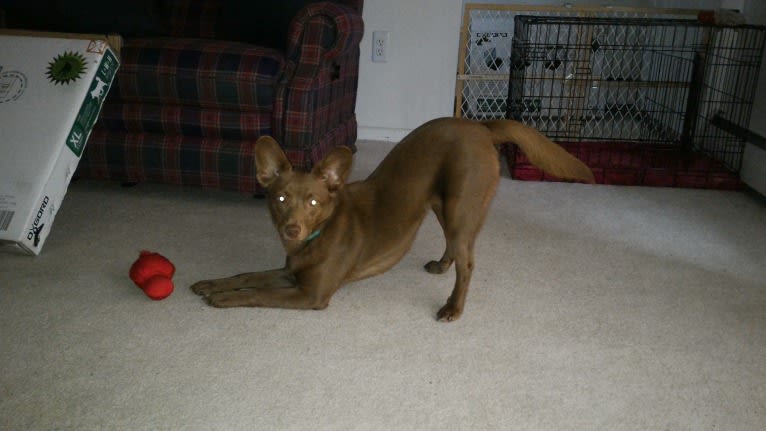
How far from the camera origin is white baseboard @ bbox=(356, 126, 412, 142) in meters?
3.91

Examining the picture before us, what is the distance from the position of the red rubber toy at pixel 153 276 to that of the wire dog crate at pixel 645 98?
1847 millimetres

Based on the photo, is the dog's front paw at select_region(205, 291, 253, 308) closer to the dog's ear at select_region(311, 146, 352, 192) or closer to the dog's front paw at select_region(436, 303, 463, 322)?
the dog's ear at select_region(311, 146, 352, 192)

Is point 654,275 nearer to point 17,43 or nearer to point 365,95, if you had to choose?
point 365,95

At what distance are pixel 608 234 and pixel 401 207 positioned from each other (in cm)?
101

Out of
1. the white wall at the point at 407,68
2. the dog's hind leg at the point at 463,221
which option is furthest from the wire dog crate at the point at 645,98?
the dog's hind leg at the point at 463,221

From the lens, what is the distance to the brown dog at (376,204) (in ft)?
5.91

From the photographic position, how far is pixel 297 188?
1.77 m

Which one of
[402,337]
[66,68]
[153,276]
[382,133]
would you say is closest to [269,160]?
[153,276]

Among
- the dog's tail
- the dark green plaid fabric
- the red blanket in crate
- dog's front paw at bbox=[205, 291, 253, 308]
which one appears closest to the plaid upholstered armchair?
the dark green plaid fabric

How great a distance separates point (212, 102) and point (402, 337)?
4.25 ft

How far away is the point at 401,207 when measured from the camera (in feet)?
6.33

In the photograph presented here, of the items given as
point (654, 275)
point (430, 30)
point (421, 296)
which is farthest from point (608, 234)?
point (430, 30)

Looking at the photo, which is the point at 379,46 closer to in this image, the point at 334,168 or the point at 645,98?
the point at 645,98

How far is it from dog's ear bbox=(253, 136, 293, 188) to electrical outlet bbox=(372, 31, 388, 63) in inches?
83.4
